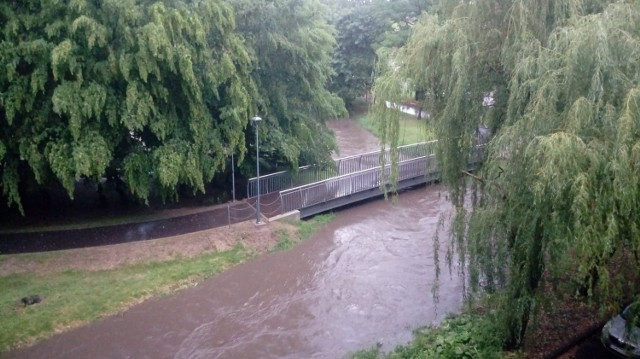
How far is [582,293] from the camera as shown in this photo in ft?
38.5

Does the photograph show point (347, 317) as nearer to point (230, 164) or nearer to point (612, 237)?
point (612, 237)

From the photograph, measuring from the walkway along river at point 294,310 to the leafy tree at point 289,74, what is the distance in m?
4.32

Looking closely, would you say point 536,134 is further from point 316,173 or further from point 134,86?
point 316,173

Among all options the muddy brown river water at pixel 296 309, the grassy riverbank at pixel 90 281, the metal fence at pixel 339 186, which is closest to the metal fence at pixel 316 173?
the metal fence at pixel 339 186

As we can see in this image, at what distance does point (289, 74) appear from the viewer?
2245 cm

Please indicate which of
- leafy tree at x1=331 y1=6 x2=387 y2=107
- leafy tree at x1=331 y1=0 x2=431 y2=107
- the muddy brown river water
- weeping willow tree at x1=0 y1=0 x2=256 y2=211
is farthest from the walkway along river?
leafy tree at x1=331 y1=6 x2=387 y2=107

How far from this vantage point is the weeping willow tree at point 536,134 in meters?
7.94

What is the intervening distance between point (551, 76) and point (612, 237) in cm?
286

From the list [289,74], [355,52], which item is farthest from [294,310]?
[355,52]

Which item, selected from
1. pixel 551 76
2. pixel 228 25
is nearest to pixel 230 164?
pixel 228 25

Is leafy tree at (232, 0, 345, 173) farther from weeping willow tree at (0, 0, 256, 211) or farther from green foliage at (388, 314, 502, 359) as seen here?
green foliage at (388, 314, 502, 359)

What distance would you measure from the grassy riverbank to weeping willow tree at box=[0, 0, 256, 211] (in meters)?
1.93

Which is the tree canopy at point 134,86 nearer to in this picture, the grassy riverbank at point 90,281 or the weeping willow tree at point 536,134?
the grassy riverbank at point 90,281

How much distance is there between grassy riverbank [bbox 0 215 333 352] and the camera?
14.1 meters
